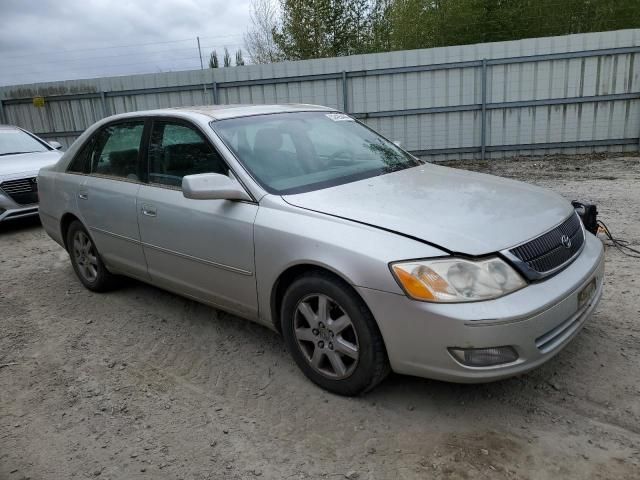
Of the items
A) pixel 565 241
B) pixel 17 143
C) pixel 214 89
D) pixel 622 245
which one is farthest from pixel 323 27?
pixel 565 241

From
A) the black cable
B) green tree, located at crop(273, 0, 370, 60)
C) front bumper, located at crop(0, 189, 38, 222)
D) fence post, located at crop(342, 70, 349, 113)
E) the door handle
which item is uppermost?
green tree, located at crop(273, 0, 370, 60)

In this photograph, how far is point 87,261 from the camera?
187 inches

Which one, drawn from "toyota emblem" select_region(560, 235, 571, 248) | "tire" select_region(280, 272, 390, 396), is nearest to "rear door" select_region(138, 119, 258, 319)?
"tire" select_region(280, 272, 390, 396)

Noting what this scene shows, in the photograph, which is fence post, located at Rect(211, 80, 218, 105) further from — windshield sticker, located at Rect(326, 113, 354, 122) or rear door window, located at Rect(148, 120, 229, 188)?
rear door window, located at Rect(148, 120, 229, 188)

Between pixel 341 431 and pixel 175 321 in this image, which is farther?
pixel 175 321

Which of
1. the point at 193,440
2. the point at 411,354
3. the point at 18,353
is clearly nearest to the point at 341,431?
the point at 411,354

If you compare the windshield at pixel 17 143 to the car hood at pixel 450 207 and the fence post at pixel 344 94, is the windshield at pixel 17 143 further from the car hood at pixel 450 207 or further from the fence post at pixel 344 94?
the car hood at pixel 450 207

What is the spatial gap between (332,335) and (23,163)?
262 inches

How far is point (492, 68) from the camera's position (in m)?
10.7

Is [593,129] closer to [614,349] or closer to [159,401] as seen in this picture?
[614,349]

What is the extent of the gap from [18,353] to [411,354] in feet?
9.46

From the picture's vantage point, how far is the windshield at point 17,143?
823 cm

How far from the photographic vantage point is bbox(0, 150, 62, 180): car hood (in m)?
7.29

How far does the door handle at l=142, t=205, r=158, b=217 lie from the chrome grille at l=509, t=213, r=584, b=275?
238cm
